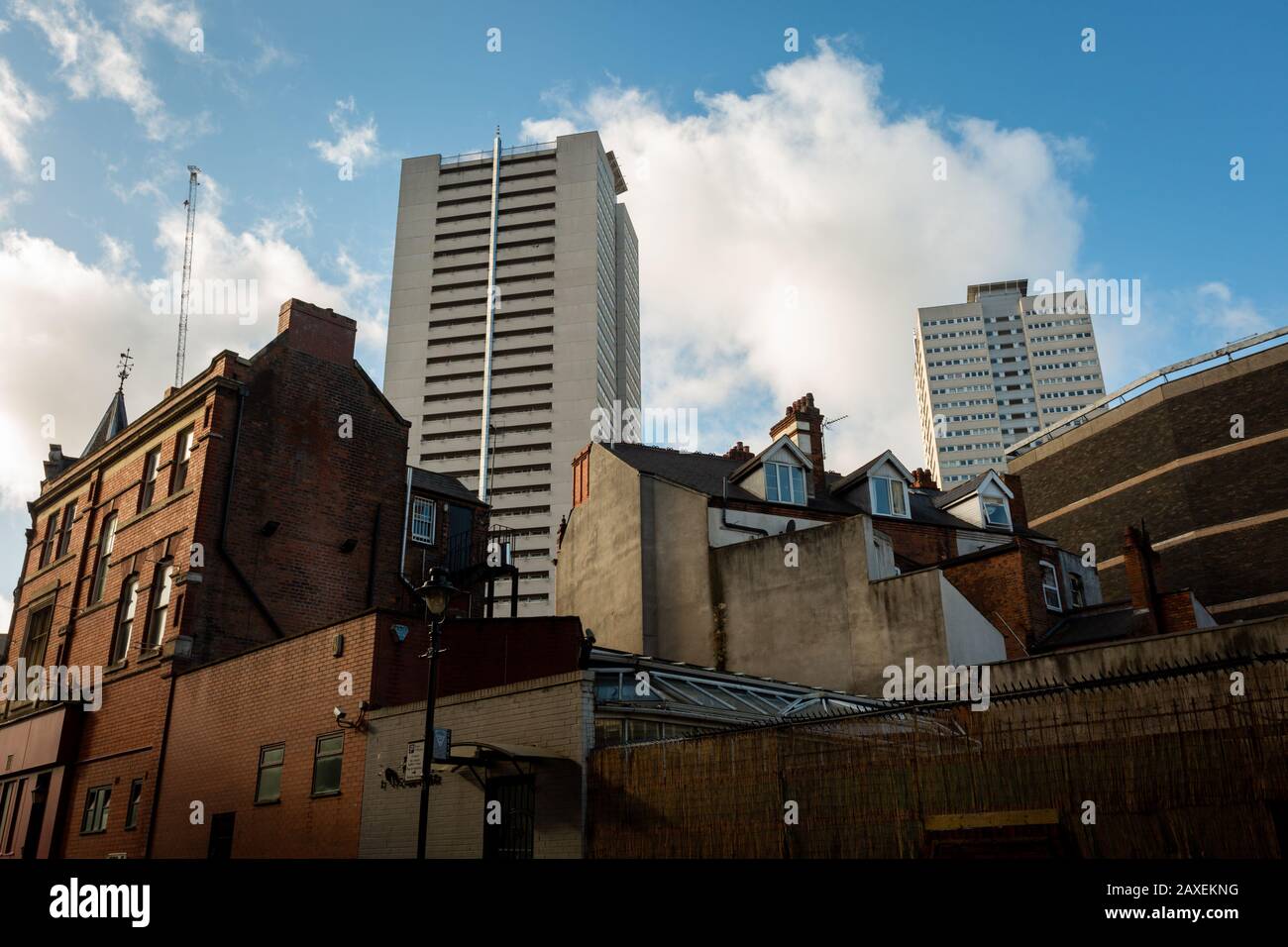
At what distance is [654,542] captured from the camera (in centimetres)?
3331

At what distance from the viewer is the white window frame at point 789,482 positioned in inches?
1384

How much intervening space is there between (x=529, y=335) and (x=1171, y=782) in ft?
311

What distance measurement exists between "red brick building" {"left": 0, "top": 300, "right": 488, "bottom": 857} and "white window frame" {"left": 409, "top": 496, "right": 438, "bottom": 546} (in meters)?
0.05

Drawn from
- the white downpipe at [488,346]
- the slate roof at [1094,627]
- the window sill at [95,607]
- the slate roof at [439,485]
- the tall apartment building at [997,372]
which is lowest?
the slate roof at [1094,627]

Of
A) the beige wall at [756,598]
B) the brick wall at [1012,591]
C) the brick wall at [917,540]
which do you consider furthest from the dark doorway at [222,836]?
the brick wall at [917,540]

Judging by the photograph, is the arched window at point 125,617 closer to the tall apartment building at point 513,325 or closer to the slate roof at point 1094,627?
the slate roof at point 1094,627

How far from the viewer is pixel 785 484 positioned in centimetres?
3559

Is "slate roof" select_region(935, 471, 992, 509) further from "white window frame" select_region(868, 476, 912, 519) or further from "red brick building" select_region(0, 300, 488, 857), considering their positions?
"red brick building" select_region(0, 300, 488, 857)

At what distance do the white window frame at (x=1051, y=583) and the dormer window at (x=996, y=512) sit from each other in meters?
6.24

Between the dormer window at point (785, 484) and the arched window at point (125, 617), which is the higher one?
the dormer window at point (785, 484)

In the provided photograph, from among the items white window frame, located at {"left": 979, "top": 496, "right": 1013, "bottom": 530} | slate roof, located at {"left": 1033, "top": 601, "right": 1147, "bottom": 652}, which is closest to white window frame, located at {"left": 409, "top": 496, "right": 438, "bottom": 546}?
slate roof, located at {"left": 1033, "top": 601, "right": 1147, "bottom": 652}

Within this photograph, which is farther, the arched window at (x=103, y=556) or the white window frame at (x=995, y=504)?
the white window frame at (x=995, y=504)

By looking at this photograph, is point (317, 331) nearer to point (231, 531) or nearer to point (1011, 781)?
point (231, 531)
